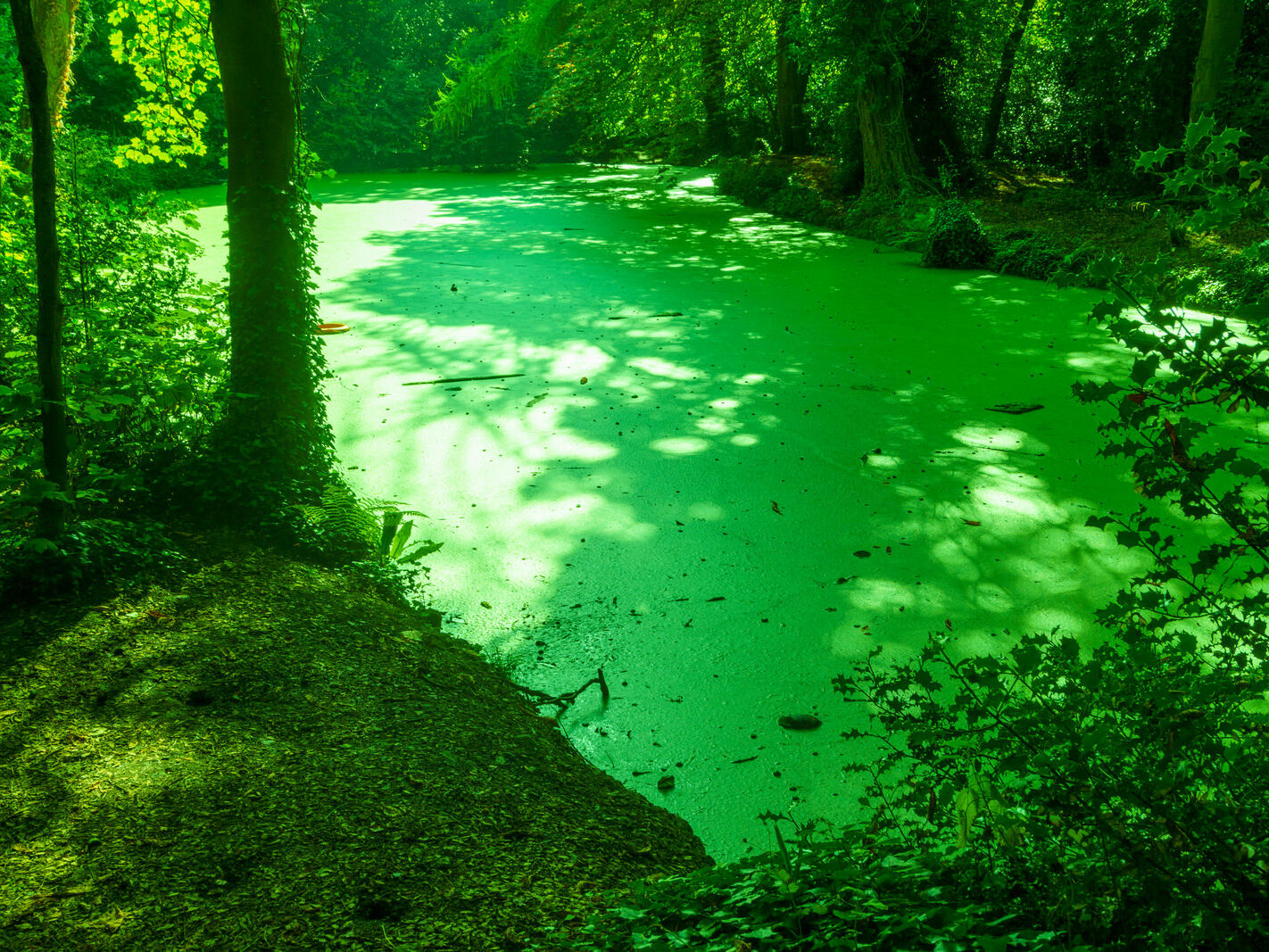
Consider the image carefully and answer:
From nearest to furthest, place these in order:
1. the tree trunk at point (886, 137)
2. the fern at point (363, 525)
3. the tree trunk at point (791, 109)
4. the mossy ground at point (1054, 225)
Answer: the fern at point (363, 525) < the mossy ground at point (1054, 225) < the tree trunk at point (886, 137) < the tree trunk at point (791, 109)

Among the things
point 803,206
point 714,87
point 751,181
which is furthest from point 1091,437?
point 714,87

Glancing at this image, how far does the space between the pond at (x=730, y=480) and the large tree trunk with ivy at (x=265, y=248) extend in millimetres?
445

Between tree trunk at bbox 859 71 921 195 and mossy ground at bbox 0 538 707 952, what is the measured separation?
716 cm

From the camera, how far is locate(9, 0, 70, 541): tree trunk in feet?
6.05

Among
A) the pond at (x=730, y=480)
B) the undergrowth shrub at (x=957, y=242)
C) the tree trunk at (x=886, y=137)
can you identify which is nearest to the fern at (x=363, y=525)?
the pond at (x=730, y=480)

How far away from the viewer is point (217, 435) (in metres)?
2.63

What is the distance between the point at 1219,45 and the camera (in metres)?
6.31

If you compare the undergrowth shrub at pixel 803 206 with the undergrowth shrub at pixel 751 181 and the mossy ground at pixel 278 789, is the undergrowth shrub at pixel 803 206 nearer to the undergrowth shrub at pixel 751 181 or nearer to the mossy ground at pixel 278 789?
the undergrowth shrub at pixel 751 181

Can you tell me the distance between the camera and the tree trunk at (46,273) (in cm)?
184

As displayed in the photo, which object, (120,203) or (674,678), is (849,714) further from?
(120,203)

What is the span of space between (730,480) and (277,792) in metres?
2.01

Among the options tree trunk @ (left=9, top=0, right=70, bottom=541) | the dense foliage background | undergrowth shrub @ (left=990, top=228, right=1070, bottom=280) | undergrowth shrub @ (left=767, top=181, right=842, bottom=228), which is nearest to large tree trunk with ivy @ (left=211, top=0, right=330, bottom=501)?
the dense foliage background

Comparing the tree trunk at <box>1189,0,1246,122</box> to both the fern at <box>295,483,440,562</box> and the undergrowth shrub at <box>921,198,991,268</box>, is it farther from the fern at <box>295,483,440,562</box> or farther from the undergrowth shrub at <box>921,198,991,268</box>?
the fern at <box>295,483,440,562</box>

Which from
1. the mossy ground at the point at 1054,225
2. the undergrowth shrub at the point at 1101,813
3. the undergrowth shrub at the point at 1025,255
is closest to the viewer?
the undergrowth shrub at the point at 1101,813
